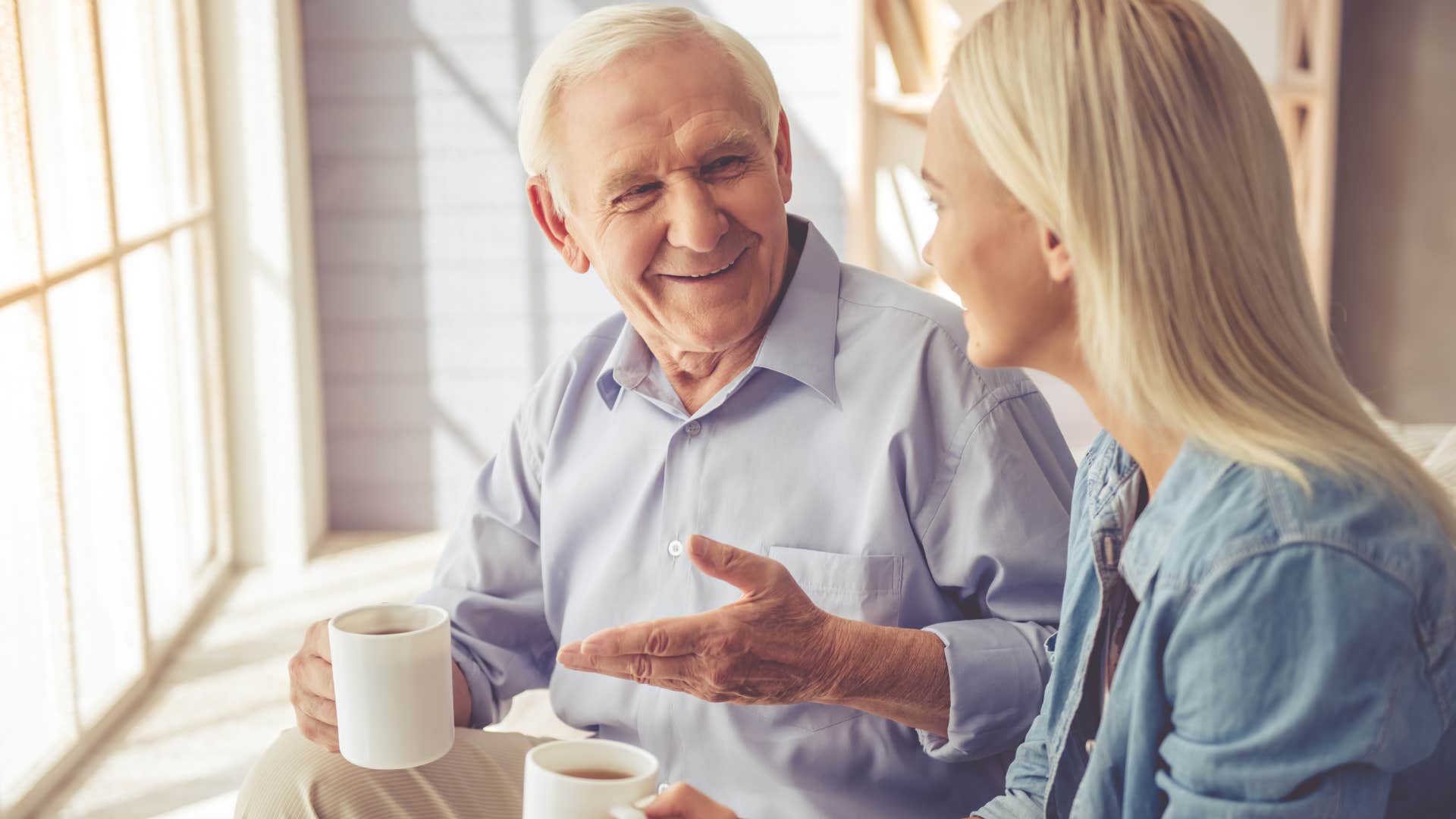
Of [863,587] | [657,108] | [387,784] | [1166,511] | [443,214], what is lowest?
[387,784]

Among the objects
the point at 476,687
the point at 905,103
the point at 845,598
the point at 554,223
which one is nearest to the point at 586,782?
the point at 845,598

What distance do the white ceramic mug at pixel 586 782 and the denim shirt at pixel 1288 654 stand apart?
358 millimetres

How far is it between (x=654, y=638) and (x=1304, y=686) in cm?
52

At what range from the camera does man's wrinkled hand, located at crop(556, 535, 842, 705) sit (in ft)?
3.75

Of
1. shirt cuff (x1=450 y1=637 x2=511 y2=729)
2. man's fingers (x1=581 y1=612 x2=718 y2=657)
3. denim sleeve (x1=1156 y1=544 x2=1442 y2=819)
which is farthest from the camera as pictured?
shirt cuff (x1=450 y1=637 x2=511 y2=729)

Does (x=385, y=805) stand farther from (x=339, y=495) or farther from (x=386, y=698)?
(x=339, y=495)

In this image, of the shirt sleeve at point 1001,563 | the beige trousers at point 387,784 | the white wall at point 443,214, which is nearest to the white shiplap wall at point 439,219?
the white wall at point 443,214

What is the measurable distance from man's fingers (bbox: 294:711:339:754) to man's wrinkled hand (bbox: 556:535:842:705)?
14.6 inches

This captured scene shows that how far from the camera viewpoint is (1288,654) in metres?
0.87

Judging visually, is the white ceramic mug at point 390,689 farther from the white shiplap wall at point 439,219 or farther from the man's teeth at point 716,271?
the white shiplap wall at point 439,219

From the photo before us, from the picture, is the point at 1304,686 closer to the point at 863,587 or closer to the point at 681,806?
the point at 681,806

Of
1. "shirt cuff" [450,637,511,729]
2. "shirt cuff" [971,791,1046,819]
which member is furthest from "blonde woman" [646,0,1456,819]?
"shirt cuff" [450,637,511,729]

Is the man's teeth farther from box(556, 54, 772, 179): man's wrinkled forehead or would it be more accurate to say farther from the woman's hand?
the woman's hand

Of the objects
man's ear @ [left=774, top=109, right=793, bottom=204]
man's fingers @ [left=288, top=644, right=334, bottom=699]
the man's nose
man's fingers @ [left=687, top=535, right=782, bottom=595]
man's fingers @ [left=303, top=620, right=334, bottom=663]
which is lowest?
man's fingers @ [left=288, top=644, right=334, bottom=699]
